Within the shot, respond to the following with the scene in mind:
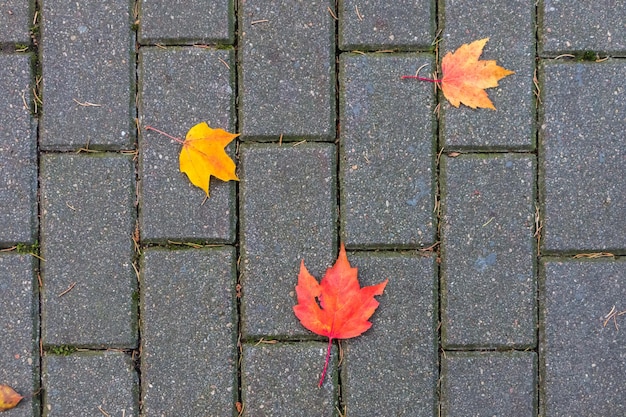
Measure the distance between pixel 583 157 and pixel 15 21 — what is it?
2.19 meters

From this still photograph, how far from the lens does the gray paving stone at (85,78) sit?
2.09 metres

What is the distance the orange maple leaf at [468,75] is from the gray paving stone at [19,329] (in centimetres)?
164

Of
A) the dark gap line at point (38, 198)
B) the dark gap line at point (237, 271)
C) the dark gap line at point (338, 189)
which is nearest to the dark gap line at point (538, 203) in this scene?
the dark gap line at point (338, 189)

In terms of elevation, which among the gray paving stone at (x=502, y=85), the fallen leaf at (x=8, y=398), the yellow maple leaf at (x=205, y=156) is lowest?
the fallen leaf at (x=8, y=398)

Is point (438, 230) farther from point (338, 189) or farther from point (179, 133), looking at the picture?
point (179, 133)

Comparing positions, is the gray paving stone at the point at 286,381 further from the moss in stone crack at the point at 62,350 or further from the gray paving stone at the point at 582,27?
the gray paving stone at the point at 582,27

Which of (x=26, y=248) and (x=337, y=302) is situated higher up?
Answer: (x=26, y=248)

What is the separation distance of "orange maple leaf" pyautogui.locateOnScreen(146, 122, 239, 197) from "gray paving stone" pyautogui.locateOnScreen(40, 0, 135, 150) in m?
0.15

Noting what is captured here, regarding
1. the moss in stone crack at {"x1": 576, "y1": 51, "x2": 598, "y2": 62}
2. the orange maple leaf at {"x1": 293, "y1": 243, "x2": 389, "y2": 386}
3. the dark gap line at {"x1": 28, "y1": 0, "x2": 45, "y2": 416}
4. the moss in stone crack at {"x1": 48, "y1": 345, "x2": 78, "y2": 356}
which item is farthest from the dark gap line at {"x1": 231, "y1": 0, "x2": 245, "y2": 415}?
the moss in stone crack at {"x1": 576, "y1": 51, "x2": 598, "y2": 62}

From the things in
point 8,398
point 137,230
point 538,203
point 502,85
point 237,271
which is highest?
point 502,85

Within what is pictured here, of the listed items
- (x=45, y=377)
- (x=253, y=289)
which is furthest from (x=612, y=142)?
(x=45, y=377)

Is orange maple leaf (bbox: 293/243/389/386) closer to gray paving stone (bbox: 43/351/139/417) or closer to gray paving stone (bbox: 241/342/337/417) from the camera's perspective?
gray paving stone (bbox: 241/342/337/417)

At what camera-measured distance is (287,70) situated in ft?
6.90

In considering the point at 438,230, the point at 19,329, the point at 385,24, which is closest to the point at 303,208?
the point at 438,230
